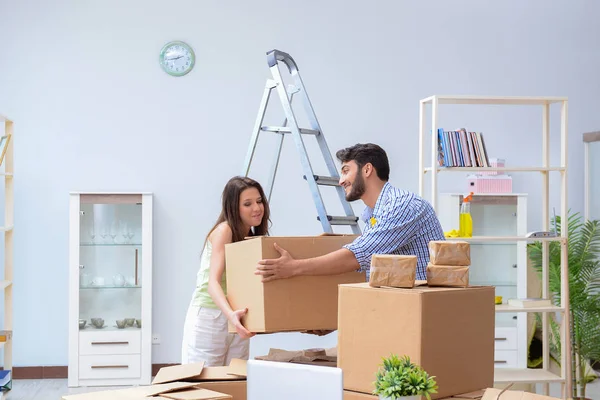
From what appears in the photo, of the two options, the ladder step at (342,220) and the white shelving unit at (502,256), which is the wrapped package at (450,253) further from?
the white shelving unit at (502,256)

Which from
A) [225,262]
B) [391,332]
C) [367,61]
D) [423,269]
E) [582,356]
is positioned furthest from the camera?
[367,61]

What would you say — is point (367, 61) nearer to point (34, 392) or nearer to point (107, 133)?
point (107, 133)

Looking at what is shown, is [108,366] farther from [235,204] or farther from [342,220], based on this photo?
[235,204]

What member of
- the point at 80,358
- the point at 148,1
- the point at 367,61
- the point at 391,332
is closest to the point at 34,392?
the point at 80,358

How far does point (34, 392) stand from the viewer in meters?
5.12

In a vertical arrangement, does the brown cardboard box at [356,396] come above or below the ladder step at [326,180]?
below

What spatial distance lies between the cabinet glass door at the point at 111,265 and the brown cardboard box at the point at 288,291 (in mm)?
2993

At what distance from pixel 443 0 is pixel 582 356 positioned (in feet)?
9.03

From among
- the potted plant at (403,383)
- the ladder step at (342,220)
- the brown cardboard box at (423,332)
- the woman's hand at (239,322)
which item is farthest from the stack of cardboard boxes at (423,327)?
the ladder step at (342,220)

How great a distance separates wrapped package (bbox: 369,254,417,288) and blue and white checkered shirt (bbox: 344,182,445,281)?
0.37m

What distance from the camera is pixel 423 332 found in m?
1.98

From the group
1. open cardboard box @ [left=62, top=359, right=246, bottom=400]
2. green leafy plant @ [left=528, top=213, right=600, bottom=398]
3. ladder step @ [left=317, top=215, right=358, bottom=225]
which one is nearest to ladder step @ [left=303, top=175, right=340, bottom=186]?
ladder step @ [left=317, top=215, right=358, bottom=225]

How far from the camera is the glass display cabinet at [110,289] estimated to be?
531cm

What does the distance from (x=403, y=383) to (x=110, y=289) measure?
409 centimetres
